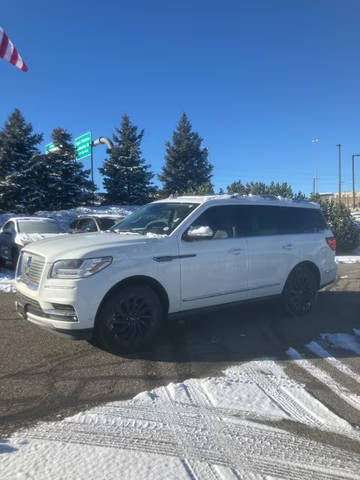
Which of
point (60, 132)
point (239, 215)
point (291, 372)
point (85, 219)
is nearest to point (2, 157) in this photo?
point (60, 132)

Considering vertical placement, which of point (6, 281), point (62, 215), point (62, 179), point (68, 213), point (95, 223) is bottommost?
A: point (6, 281)

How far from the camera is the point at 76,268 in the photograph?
400 centimetres

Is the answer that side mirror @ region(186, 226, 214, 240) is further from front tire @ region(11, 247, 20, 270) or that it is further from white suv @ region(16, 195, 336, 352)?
front tire @ region(11, 247, 20, 270)

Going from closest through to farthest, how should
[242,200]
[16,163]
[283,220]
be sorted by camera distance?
[242,200]
[283,220]
[16,163]

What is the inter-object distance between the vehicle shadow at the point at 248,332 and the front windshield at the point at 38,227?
6.54m

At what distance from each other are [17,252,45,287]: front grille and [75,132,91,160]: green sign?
19.2 metres

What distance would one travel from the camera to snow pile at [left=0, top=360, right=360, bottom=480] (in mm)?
2404

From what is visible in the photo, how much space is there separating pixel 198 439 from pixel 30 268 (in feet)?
8.93

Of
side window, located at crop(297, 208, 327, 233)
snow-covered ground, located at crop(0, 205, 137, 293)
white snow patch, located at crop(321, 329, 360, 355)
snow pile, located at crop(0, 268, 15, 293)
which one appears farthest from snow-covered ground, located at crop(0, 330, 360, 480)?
snow-covered ground, located at crop(0, 205, 137, 293)

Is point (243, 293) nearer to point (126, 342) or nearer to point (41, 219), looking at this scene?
point (126, 342)

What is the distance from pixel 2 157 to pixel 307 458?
25.5 meters

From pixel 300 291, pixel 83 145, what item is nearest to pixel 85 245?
pixel 300 291

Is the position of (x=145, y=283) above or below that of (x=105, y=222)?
below

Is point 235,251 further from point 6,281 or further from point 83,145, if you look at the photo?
point 83,145
